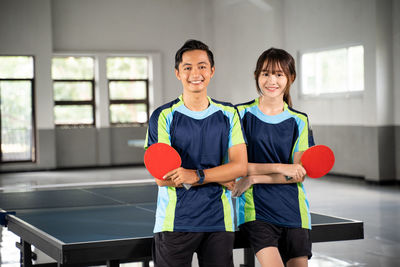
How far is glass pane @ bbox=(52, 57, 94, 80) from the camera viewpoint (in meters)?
14.4

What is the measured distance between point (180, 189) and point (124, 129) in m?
12.7

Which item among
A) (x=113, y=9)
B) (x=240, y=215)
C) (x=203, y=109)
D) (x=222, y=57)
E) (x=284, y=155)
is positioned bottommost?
(x=240, y=215)

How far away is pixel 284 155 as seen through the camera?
105 inches

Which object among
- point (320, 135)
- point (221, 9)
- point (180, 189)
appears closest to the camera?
point (180, 189)

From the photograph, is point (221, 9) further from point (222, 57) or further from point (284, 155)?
point (284, 155)

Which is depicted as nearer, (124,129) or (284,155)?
(284,155)

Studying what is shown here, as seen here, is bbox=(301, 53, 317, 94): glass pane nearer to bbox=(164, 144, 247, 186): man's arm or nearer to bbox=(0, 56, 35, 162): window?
bbox=(0, 56, 35, 162): window

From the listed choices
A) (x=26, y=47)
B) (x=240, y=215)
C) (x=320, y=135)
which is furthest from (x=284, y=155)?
(x=26, y=47)

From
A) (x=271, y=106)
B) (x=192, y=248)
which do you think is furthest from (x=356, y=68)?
(x=192, y=248)

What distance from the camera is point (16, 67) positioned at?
45.5 ft

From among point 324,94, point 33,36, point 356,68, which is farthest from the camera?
point 33,36

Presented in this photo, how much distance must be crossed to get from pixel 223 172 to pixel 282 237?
416 mm

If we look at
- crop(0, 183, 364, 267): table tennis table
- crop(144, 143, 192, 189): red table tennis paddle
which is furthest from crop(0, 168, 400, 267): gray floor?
crop(144, 143, 192, 189): red table tennis paddle

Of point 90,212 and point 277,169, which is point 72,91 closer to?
point 90,212
